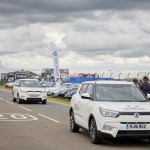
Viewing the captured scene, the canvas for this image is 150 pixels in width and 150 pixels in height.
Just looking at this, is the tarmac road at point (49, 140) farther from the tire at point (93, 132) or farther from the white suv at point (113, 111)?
Answer: the white suv at point (113, 111)

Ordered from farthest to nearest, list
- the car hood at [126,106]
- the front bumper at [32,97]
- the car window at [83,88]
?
the front bumper at [32,97], the car window at [83,88], the car hood at [126,106]

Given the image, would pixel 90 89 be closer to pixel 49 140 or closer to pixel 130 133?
pixel 49 140

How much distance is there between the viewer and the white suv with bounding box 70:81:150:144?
1046 cm

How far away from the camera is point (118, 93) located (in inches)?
468

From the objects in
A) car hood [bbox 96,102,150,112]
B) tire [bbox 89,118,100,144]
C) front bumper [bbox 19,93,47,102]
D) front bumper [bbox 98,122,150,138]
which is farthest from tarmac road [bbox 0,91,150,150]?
front bumper [bbox 19,93,47,102]

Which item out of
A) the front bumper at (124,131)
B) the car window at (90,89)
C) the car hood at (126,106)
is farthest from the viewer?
the car window at (90,89)

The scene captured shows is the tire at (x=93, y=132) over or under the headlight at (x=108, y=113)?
under

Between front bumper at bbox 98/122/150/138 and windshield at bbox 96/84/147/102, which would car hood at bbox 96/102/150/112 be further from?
windshield at bbox 96/84/147/102

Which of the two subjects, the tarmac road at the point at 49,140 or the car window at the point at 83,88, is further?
the car window at the point at 83,88

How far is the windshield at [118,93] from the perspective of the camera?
11.7m

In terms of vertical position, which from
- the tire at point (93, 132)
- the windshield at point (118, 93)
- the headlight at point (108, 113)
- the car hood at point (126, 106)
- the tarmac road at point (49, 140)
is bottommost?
the tarmac road at point (49, 140)

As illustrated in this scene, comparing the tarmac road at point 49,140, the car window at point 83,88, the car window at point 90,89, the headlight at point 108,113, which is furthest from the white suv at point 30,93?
the headlight at point 108,113

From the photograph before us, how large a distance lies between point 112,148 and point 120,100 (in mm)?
1497

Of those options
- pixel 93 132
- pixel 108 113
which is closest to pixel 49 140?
pixel 93 132
